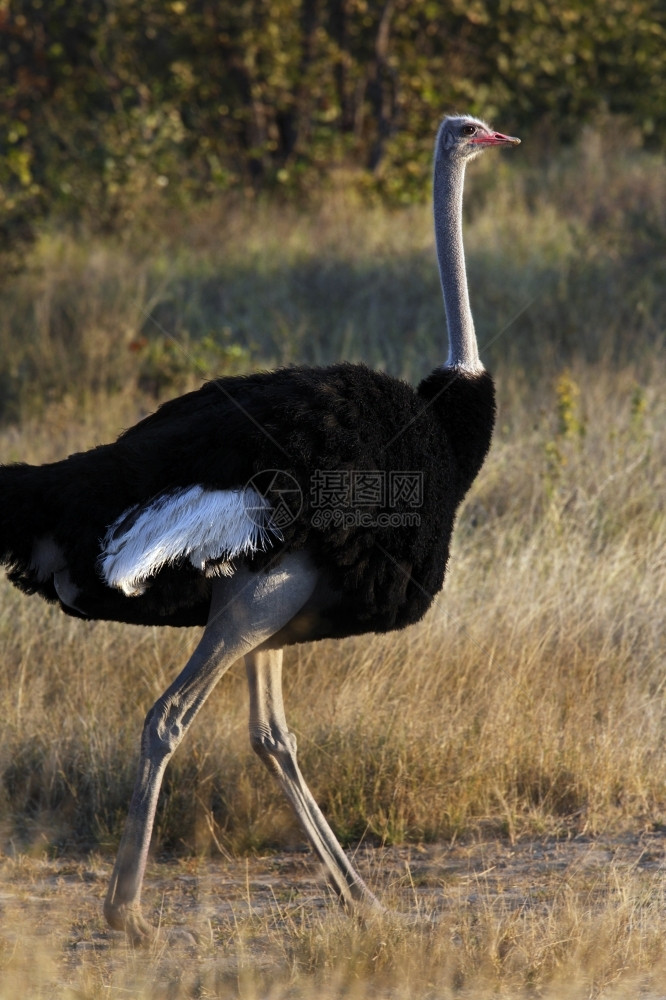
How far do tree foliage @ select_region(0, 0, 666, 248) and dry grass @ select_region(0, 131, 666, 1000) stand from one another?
3121 millimetres

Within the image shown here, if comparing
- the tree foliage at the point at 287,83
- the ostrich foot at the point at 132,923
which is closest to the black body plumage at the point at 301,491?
the ostrich foot at the point at 132,923

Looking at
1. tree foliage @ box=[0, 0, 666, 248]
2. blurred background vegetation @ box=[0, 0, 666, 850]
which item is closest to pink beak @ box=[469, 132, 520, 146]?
blurred background vegetation @ box=[0, 0, 666, 850]

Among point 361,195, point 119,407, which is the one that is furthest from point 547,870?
point 361,195

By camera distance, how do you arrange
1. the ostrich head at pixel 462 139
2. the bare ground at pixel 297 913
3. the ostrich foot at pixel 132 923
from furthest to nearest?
the ostrich head at pixel 462 139 → the ostrich foot at pixel 132 923 → the bare ground at pixel 297 913

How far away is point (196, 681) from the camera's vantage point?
360 centimetres

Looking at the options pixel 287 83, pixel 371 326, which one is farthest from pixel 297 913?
pixel 287 83

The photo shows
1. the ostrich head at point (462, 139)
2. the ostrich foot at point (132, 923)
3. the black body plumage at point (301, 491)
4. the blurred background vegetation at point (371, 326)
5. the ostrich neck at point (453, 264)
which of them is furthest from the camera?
the blurred background vegetation at point (371, 326)

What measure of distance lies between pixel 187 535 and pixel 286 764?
94 centimetres

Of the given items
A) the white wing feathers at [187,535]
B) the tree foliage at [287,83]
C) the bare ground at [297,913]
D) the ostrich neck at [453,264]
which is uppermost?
the tree foliage at [287,83]

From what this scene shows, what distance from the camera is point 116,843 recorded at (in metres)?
4.27

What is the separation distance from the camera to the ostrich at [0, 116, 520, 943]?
11.2ft

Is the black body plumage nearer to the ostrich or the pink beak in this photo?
the ostrich

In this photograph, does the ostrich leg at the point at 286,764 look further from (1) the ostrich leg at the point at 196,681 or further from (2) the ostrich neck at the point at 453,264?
(2) the ostrich neck at the point at 453,264

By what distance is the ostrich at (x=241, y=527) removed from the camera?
3.42 m
